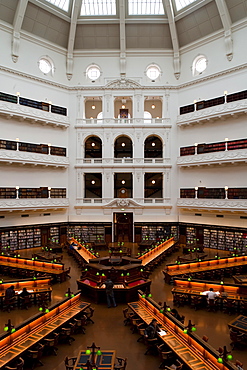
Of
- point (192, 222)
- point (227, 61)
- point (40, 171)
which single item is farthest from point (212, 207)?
point (40, 171)

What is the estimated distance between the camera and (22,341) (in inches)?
301

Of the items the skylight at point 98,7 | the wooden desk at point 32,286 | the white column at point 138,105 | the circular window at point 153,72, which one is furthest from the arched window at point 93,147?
the wooden desk at point 32,286

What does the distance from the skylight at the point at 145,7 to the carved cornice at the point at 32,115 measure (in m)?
10.6

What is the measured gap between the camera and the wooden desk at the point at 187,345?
6.50 meters

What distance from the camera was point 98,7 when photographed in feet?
73.8

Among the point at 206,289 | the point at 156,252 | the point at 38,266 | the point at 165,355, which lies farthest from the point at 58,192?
the point at 165,355

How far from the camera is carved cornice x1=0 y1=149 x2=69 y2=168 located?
20.0 meters

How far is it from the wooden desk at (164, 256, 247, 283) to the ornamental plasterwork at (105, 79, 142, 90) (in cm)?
1622

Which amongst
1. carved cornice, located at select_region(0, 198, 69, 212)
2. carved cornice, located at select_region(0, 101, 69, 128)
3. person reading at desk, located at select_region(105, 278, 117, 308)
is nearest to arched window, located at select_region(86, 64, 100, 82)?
carved cornice, located at select_region(0, 101, 69, 128)

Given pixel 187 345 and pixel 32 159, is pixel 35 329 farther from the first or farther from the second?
pixel 32 159

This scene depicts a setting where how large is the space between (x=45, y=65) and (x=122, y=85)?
6850mm

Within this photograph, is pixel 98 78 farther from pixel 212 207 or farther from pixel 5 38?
pixel 212 207

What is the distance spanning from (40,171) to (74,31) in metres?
12.2

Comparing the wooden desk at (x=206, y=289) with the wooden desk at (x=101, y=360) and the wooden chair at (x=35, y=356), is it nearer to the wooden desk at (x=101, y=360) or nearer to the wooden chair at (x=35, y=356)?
the wooden desk at (x=101, y=360)
